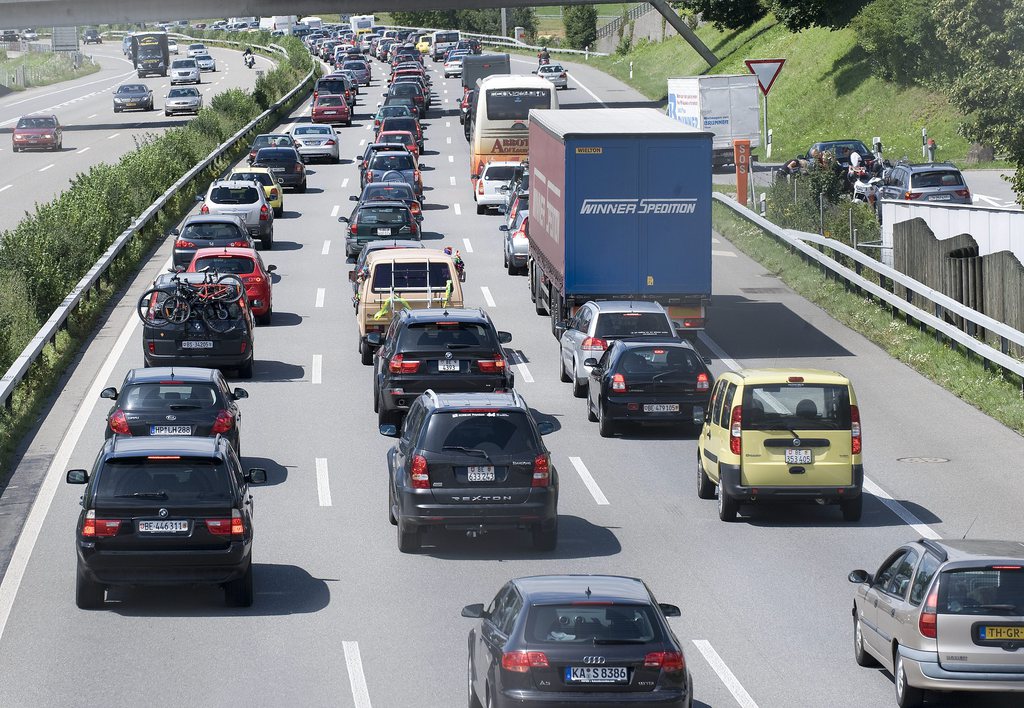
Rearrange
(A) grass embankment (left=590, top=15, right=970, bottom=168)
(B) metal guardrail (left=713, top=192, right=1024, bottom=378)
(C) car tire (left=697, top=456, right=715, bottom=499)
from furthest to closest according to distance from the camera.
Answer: (A) grass embankment (left=590, top=15, right=970, bottom=168) < (B) metal guardrail (left=713, top=192, right=1024, bottom=378) < (C) car tire (left=697, top=456, right=715, bottom=499)

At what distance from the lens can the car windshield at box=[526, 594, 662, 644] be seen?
36.5 ft

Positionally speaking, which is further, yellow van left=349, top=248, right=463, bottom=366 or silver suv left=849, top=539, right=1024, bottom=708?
yellow van left=349, top=248, right=463, bottom=366

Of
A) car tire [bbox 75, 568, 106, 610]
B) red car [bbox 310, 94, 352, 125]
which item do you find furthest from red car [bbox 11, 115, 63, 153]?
car tire [bbox 75, 568, 106, 610]

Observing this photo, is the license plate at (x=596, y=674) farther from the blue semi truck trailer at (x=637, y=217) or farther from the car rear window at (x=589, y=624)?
the blue semi truck trailer at (x=637, y=217)

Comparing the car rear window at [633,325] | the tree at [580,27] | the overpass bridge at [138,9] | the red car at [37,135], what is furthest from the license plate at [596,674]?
the tree at [580,27]

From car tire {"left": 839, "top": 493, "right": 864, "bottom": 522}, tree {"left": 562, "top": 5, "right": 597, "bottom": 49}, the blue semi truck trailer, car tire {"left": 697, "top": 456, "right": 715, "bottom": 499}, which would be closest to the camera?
car tire {"left": 839, "top": 493, "right": 864, "bottom": 522}

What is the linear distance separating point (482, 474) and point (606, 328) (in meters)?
9.55

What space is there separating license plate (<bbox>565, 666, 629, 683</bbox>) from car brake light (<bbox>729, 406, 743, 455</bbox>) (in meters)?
8.30

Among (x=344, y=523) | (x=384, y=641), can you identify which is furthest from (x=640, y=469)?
(x=384, y=641)

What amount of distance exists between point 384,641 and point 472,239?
3143 cm

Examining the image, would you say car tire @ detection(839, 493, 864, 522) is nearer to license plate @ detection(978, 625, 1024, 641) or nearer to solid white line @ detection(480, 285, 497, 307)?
license plate @ detection(978, 625, 1024, 641)

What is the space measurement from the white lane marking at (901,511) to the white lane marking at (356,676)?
7.21 meters

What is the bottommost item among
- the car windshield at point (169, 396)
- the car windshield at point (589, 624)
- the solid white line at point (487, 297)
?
the solid white line at point (487, 297)

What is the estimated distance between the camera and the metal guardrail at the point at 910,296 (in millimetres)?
26594
